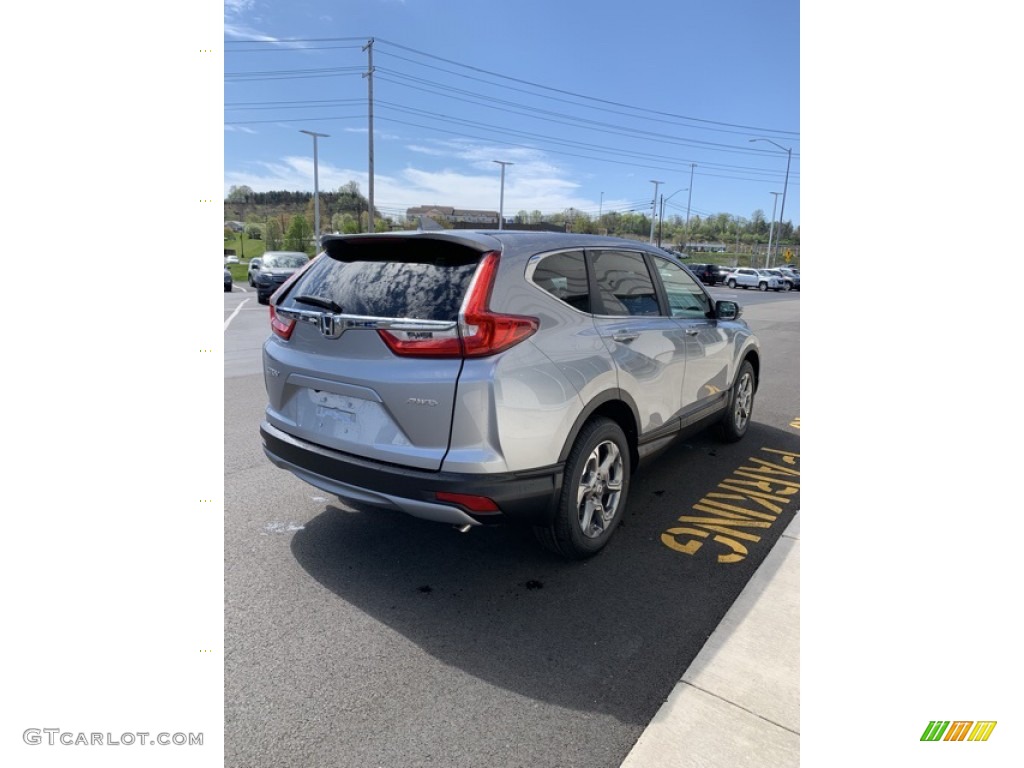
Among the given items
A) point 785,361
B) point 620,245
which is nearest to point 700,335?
point 620,245

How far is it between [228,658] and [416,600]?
0.81m

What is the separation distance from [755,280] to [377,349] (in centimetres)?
4748

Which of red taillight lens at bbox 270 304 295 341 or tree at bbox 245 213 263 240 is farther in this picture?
tree at bbox 245 213 263 240

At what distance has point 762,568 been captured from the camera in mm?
3348

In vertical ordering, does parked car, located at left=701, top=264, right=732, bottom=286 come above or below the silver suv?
above

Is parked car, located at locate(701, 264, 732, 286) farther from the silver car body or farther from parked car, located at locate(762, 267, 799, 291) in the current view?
the silver car body

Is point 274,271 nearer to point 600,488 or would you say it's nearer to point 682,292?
point 682,292

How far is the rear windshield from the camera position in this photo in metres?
2.88

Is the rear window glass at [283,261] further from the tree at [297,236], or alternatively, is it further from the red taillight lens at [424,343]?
the tree at [297,236]

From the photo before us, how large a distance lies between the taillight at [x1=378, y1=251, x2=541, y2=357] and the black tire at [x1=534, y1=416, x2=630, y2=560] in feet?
2.28

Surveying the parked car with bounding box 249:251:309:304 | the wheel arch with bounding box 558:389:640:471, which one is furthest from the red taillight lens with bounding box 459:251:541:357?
the parked car with bounding box 249:251:309:304

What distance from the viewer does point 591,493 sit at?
3.35 meters

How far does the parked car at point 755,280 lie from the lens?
45469mm
